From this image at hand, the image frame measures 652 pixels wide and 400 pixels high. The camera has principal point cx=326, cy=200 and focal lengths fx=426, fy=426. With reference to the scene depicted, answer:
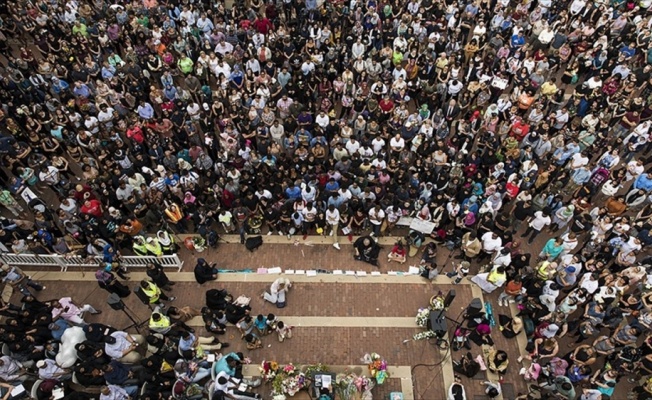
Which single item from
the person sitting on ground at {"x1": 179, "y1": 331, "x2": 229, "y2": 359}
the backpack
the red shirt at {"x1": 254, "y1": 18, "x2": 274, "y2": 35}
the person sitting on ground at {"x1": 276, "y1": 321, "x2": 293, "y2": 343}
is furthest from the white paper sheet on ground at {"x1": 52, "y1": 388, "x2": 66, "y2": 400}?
the red shirt at {"x1": 254, "y1": 18, "x2": 274, "y2": 35}

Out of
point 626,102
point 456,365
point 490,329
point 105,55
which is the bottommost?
point 456,365

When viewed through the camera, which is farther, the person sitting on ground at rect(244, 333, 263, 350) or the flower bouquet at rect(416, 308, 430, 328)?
the flower bouquet at rect(416, 308, 430, 328)

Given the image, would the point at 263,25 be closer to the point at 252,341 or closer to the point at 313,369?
the point at 252,341

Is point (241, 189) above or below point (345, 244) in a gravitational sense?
above

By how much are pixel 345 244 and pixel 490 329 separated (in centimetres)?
543

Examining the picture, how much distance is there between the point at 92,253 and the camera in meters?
14.0

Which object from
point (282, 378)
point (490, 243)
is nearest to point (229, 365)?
point (282, 378)

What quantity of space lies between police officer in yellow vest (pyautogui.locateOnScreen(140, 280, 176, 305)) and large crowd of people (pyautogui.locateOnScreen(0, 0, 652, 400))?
185mm

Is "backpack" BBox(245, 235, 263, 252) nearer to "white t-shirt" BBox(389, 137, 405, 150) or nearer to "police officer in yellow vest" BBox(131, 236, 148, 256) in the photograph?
"police officer in yellow vest" BBox(131, 236, 148, 256)

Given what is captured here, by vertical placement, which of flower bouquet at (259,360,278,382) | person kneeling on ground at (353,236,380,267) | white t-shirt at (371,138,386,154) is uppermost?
white t-shirt at (371,138,386,154)

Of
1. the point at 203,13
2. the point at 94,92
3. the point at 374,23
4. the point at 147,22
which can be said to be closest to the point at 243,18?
the point at 203,13

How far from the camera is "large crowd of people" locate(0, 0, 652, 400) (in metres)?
13.2

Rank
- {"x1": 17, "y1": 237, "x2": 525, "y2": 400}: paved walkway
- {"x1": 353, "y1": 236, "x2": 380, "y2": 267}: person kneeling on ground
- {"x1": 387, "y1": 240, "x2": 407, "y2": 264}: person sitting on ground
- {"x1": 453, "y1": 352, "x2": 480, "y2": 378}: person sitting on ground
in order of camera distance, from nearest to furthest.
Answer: {"x1": 453, "y1": 352, "x2": 480, "y2": 378}: person sitting on ground
{"x1": 17, "y1": 237, "x2": 525, "y2": 400}: paved walkway
{"x1": 353, "y1": 236, "x2": 380, "y2": 267}: person kneeling on ground
{"x1": 387, "y1": 240, "x2": 407, "y2": 264}: person sitting on ground

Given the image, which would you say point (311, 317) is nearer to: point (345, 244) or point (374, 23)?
point (345, 244)
